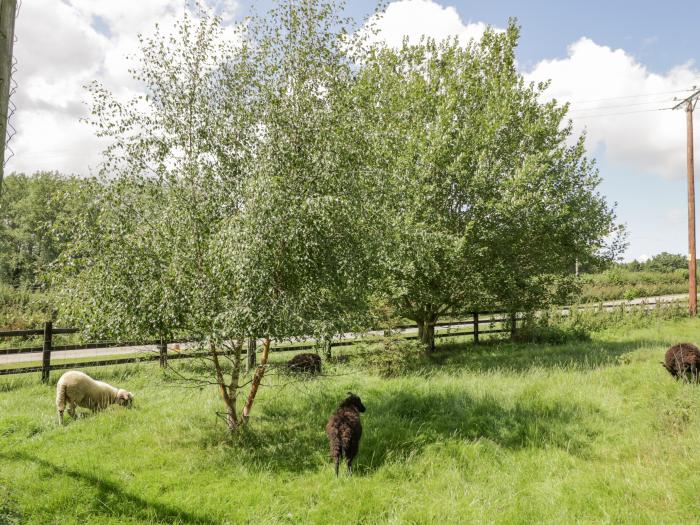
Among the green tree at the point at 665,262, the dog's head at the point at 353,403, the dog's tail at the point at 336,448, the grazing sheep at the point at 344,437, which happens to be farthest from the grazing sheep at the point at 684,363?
the green tree at the point at 665,262

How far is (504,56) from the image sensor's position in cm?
1722

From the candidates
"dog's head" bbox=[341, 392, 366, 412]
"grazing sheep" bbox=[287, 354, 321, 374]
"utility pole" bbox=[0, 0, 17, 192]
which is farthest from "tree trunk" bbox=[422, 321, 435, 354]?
"utility pole" bbox=[0, 0, 17, 192]

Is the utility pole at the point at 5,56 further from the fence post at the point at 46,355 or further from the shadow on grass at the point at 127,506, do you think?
the fence post at the point at 46,355

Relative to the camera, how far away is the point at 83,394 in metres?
9.33

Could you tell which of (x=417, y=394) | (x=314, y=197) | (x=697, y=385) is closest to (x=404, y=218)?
(x=417, y=394)

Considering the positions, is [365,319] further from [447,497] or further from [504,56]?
[504,56]

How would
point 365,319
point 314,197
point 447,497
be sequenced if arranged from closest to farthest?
point 447,497, point 314,197, point 365,319

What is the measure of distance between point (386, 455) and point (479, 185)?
32.9 ft

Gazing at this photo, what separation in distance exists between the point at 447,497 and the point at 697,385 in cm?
770

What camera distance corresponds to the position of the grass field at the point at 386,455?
5824mm

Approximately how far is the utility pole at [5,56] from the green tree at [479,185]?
1003 cm

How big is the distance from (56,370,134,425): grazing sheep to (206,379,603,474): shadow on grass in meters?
3.05

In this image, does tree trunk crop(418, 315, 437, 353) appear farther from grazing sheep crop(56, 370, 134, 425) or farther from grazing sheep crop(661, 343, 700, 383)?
grazing sheep crop(56, 370, 134, 425)

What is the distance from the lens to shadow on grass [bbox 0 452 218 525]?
18.5 feet
